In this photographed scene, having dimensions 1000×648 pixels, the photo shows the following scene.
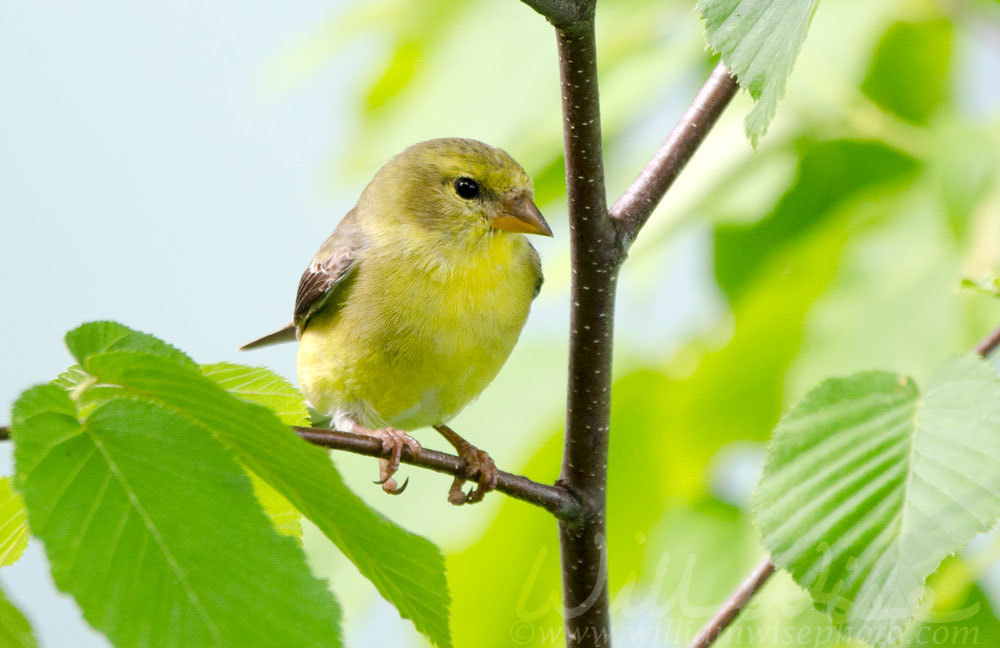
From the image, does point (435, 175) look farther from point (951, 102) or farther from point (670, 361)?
point (951, 102)

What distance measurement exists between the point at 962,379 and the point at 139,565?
952 millimetres

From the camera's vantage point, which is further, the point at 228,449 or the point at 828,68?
the point at 828,68

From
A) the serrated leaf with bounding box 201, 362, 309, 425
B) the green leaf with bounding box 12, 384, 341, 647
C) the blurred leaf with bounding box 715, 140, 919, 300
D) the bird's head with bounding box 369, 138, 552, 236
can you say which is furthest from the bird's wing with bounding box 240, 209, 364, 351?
the green leaf with bounding box 12, 384, 341, 647

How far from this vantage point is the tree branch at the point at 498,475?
129cm

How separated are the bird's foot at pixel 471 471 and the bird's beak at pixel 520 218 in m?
0.50

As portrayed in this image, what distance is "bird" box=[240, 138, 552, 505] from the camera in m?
2.28

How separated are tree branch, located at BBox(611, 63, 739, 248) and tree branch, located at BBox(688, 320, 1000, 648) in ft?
1.60

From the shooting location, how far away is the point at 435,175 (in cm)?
265

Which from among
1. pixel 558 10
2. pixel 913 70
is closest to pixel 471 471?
pixel 558 10

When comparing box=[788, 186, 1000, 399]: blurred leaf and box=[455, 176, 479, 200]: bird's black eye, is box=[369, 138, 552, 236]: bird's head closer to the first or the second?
box=[455, 176, 479, 200]: bird's black eye

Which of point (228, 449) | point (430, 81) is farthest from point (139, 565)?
point (430, 81)

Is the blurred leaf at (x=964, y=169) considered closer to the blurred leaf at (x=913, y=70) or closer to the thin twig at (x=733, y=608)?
the blurred leaf at (x=913, y=70)

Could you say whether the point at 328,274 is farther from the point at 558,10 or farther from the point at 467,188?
the point at 558,10

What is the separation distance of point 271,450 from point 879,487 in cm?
79
